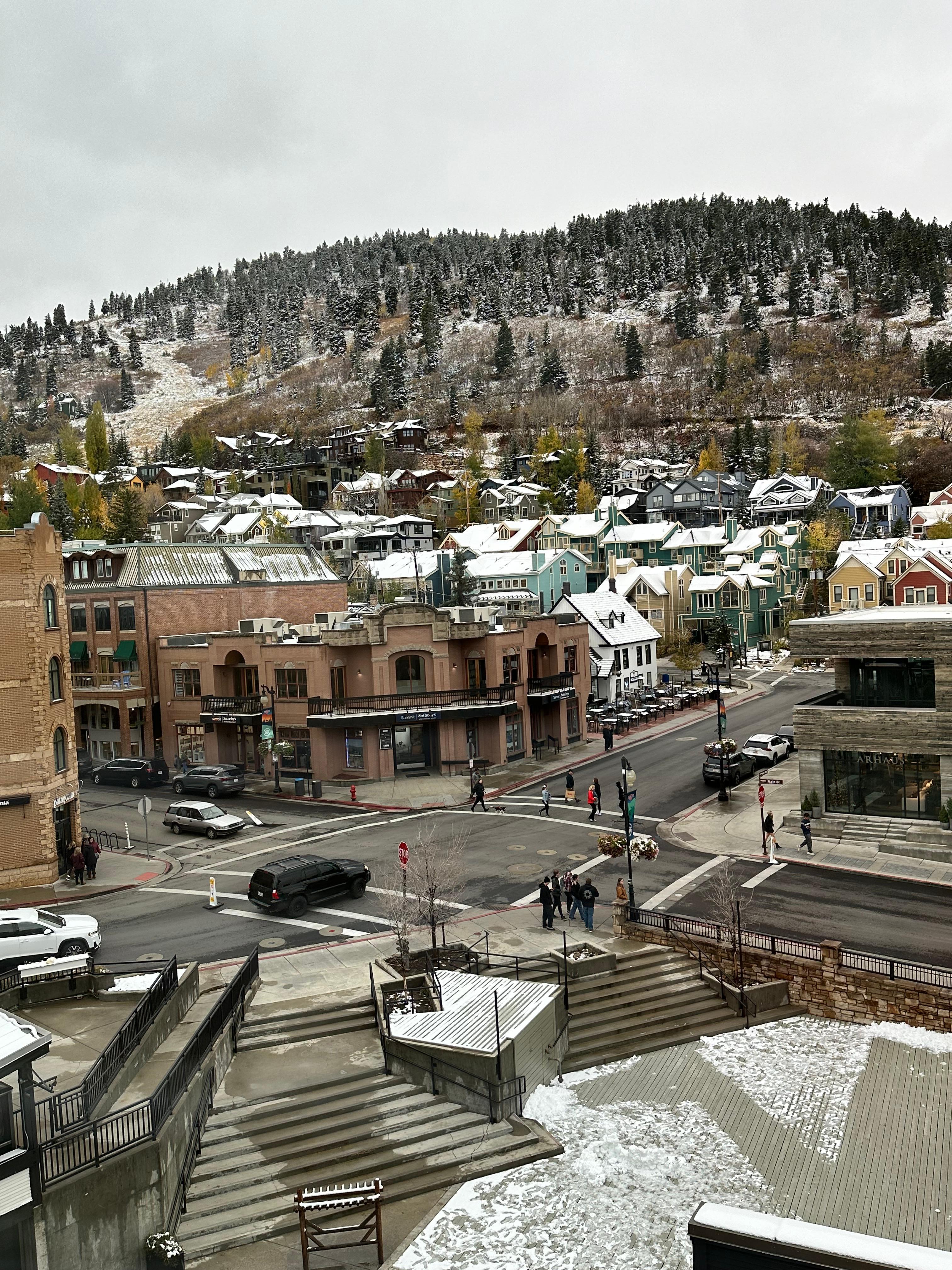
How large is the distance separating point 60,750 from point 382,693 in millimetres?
16400

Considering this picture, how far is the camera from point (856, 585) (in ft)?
293

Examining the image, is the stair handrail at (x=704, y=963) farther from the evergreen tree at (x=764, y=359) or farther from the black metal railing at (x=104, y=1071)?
the evergreen tree at (x=764, y=359)

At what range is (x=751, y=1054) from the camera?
19328 millimetres

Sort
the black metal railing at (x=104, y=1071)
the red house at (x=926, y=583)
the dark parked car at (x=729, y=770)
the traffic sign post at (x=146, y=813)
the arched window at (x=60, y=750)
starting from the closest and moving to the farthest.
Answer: the black metal railing at (x=104, y=1071), the traffic sign post at (x=146, y=813), the arched window at (x=60, y=750), the dark parked car at (x=729, y=770), the red house at (x=926, y=583)

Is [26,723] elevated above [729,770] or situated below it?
above

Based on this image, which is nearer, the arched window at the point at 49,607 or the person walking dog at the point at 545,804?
the arched window at the point at 49,607

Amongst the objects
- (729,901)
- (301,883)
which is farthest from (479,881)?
(729,901)

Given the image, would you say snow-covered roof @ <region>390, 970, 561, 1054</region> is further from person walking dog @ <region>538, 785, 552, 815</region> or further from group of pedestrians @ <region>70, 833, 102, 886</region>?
person walking dog @ <region>538, 785, 552, 815</region>

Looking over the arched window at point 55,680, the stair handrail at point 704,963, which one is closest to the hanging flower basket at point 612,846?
the stair handrail at point 704,963

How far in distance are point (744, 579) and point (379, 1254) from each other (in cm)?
8378

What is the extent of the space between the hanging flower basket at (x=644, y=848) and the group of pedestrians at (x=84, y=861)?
18679 millimetres

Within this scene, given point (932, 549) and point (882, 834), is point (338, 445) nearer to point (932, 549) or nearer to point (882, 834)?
point (932, 549)

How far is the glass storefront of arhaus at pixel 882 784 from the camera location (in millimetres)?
33094

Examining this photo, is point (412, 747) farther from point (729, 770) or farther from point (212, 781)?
point (729, 770)
